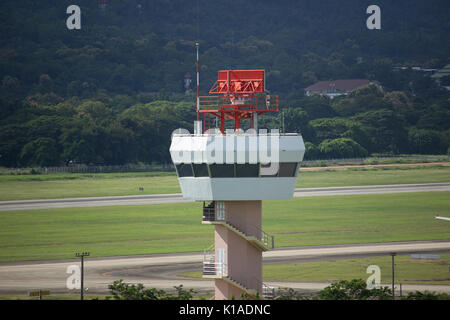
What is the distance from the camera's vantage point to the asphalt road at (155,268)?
77.3 meters

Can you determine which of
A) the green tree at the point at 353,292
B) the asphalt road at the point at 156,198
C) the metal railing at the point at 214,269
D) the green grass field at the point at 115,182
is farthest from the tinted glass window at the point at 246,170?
the green grass field at the point at 115,182

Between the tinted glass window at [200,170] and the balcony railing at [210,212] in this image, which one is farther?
the balcony railing at [210,212]

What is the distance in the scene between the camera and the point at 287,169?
4575 centimetres

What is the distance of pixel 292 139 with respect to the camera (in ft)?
150

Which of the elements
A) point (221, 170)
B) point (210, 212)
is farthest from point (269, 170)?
point (210, 212)

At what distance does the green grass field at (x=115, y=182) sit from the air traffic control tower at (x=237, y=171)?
11635cm

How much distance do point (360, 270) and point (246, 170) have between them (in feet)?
141

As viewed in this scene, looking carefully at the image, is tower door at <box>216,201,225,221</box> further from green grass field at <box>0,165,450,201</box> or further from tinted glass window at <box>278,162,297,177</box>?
green grass field at <box>0,165,450,201</box>

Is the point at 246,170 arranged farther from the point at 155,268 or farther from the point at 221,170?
the point at 155,268

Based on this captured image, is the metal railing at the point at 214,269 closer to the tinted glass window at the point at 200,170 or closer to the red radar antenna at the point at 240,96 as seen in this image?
the tinted glass window at the point at 200,170

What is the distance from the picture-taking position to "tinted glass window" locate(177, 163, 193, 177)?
151 feet

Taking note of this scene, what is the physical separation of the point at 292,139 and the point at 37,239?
73.4 m
